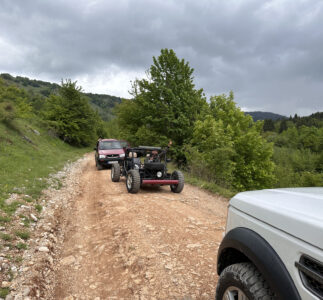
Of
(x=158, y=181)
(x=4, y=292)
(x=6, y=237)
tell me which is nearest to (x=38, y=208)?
(x=6, y=237)

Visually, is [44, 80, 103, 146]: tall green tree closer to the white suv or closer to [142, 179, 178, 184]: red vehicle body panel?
[142, 179, 178, 184]: red vehicle body panel

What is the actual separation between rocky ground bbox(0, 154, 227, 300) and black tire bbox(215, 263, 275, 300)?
3.81 ft

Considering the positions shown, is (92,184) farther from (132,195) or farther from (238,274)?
(238,274)

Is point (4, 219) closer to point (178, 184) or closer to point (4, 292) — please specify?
point (4, 292)

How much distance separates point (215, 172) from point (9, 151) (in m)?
10.7

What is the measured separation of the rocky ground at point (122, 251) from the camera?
2751 mm

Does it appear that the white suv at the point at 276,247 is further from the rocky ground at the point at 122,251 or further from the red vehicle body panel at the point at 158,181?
the red vehicle body panel at the point at 158,181

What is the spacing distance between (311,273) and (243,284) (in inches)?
20.9

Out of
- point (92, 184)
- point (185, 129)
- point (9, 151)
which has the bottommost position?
point (92, 184)

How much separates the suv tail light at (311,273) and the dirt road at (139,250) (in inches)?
72.4

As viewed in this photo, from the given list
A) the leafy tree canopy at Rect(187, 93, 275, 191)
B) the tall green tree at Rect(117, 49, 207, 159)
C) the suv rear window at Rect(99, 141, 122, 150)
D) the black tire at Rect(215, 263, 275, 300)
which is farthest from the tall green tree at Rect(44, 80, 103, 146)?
the black tire at Rect(215, 263, 275, 300)

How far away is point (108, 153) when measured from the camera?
13.3 meters

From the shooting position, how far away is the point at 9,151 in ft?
36.0

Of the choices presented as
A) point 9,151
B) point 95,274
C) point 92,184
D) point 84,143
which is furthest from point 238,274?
point 84,143
